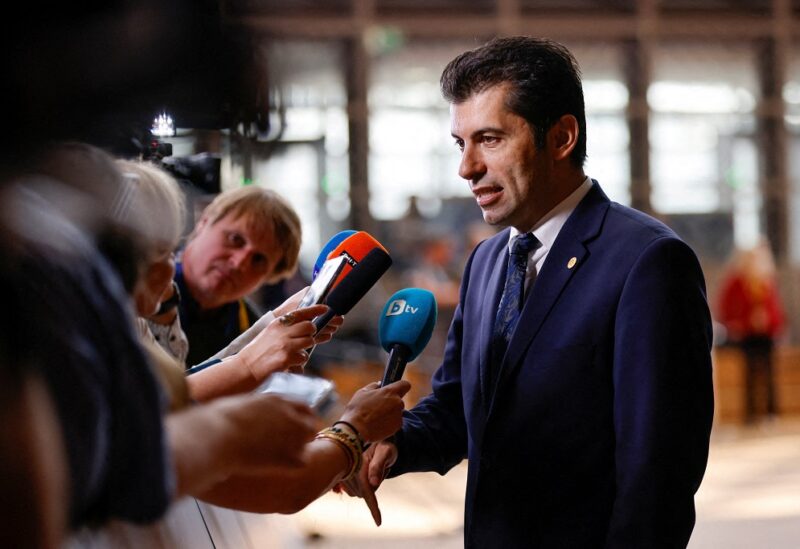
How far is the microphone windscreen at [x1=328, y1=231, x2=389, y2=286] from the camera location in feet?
5.07

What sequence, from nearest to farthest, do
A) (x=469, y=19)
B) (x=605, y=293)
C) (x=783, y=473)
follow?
1. (x=605, y=293)
2. (x=783, y=473)
3. (x=469, y=19)

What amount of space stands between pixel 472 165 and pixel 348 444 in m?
0.55

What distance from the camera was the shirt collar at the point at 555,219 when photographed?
5.68 ft

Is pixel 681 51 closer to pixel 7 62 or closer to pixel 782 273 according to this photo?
pixel 782 273

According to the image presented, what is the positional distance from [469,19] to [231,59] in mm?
8574

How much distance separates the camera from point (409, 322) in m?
1.65

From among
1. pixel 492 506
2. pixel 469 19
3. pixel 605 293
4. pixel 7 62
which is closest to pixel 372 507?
pixel 492 506

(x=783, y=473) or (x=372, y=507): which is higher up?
(x=372, y=507)

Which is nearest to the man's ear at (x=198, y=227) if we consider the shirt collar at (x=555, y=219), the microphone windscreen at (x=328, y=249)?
the microphone windscreen at (x=328, y=249)

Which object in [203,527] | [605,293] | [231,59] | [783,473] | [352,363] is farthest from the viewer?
[352,363]

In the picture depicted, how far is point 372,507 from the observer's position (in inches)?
67.6

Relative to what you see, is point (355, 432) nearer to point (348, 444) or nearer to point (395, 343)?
point (348, 444)

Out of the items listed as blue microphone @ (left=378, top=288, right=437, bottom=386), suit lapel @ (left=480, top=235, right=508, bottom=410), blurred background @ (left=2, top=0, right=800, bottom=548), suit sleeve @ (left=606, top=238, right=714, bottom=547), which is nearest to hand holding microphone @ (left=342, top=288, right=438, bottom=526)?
blue microphone @ (left=378, top=288, right=437, bottom=386)

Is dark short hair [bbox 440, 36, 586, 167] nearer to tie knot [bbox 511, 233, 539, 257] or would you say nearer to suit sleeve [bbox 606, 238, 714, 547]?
tie knot [bbox 511, 233, 539, 257]
